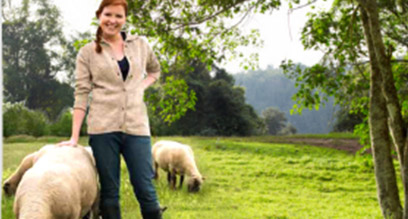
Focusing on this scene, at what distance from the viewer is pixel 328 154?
83.3 feet

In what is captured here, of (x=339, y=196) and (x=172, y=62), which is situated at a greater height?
(x=172, y=62)

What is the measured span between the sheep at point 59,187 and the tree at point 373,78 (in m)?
4.49

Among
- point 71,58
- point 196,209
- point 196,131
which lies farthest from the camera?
point 71,58

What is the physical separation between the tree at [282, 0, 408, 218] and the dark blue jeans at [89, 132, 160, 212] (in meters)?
4.22

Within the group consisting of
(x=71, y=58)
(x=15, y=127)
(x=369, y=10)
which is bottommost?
(x=15, y=127)

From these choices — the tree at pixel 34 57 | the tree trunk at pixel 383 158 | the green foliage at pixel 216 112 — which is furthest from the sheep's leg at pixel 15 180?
the tree at pixel 34 57

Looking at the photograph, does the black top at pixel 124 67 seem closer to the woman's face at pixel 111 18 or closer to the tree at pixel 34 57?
the woman's face at pixel 111 18

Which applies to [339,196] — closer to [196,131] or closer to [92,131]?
[92,131]

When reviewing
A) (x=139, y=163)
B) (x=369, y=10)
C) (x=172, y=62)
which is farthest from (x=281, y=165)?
(x=139, y=163)

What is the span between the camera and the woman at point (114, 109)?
3785 mm

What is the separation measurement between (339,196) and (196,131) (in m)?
31.4

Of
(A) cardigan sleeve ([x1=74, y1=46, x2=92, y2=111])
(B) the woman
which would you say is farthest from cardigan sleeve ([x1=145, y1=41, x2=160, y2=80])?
(A) cardigan sleeve ([x1=74, y1=46, x2=92, y2=111])

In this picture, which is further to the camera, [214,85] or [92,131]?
[214,85]

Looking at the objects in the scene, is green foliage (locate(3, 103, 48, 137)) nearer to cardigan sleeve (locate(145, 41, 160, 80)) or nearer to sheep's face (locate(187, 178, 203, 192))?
sheep's face (locate(187, 178, 203, 192))
